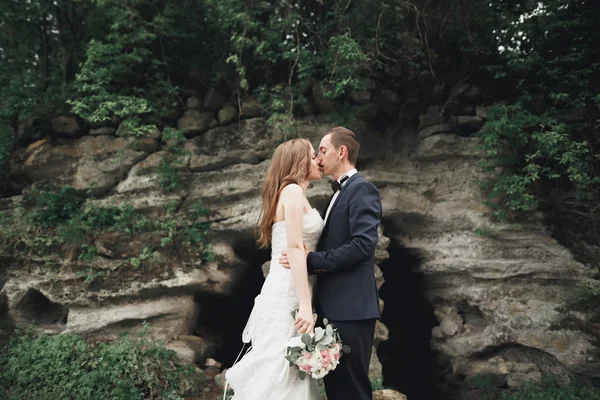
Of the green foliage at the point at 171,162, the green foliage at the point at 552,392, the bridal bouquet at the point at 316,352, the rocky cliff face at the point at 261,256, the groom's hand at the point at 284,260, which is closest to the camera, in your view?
the bridal bouquet at the point at 316,352

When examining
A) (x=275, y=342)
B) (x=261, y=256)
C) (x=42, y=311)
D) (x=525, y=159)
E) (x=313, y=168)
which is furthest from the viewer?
(x=261, y=256)

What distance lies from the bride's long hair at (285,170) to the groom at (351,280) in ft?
1.27

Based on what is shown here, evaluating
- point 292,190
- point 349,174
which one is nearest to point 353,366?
point 292,190

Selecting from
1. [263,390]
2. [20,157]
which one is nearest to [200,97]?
[20,157]

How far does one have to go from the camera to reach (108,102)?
632 cm

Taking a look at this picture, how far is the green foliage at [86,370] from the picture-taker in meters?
4.88

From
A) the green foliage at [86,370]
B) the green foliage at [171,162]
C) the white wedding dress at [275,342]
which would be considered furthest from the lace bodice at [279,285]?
the green foliage at [171,162]

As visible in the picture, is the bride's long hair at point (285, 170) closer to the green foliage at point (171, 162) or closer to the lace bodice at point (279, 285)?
the lace bodice at point (279, 285)

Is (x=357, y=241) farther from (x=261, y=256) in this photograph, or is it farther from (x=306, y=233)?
(x=261, y=256)

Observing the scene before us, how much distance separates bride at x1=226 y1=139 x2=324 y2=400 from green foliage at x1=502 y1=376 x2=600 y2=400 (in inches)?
150

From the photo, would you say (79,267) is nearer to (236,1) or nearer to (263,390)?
(263,390)

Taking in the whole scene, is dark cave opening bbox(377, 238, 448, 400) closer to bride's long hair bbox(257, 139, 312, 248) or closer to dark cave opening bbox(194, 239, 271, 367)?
dark cave opening bbox(194, 239, 271, 367)

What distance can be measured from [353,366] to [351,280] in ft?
2.08

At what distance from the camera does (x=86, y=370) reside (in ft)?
17.1
